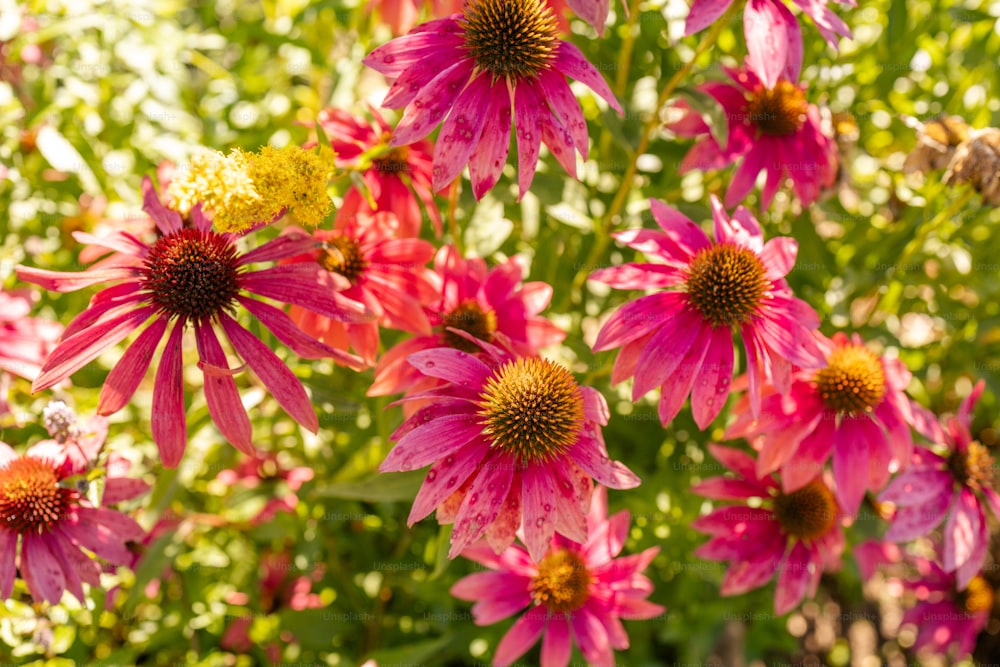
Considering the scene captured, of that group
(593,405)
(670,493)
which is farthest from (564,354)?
(593,405)

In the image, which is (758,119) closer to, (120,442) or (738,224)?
(738,224)

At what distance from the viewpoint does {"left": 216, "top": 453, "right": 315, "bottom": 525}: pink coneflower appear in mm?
1790

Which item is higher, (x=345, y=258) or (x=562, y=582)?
(x=345, y=258)

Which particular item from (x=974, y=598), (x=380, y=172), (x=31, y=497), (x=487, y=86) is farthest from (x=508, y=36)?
(x=974, y=598)

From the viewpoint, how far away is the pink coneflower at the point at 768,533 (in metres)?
1.51

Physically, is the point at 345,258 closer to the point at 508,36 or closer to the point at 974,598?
the point at 508,36

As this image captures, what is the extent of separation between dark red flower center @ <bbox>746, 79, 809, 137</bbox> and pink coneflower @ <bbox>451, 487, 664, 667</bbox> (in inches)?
30.2

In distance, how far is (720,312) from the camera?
4.01 feet

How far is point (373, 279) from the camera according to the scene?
4.24 feet

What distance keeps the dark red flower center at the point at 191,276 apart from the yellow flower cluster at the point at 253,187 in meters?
0.11

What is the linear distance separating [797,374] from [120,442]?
1411mm

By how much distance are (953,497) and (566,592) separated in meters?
0.82

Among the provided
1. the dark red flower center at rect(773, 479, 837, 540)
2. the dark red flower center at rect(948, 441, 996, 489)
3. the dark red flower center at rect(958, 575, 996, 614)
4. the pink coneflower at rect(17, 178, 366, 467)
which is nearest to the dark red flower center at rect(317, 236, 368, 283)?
the pink coneflower at rect(17, 178, 366, 467)

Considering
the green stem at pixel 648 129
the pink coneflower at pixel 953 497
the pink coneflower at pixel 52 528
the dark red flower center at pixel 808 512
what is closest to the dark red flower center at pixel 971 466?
the pink coneflower at pixel 953 497
